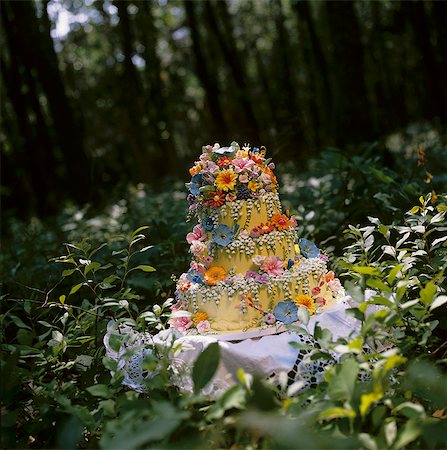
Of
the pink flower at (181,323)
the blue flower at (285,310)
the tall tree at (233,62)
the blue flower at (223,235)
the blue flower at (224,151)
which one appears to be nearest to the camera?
the blue flower at (285,310)

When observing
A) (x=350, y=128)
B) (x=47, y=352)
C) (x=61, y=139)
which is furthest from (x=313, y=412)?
(x=61, y=139)

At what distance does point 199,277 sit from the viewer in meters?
4.12

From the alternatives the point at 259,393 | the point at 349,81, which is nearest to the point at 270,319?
the point at 259,393

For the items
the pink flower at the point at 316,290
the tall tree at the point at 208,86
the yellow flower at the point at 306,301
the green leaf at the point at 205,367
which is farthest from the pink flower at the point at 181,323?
the tall tree at the point at 208,86

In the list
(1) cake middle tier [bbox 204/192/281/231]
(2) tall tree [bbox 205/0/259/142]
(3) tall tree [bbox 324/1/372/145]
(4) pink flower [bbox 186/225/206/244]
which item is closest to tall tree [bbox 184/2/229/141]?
(2) tall tree [bbox 205/0/259/142]

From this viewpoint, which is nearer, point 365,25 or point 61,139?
point 61,139

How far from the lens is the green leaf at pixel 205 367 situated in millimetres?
2482

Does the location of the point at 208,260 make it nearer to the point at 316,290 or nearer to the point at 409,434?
the point at 316,290

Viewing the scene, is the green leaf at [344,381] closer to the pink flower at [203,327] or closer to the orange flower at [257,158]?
the pink flower at [203,327]

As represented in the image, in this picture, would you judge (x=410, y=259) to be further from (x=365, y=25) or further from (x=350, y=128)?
(x=365, y=25)

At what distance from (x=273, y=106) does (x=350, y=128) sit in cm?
1637

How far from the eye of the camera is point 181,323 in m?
3.98

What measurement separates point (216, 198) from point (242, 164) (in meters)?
0.27

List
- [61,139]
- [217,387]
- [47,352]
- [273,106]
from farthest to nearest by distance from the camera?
[273,106] → [61,139] → [47,352] → [217,387]
